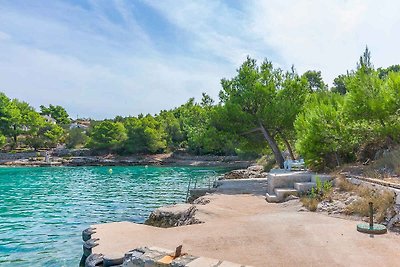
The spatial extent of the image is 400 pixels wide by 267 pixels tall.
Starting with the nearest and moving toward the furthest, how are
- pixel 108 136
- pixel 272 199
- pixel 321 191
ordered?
pixel 321 191 < pixel 272 199 < pixel 108 136

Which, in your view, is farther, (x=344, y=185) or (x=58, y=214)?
(x=58, y=214)

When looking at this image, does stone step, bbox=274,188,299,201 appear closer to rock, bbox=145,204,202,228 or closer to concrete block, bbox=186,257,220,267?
rock, bbox=145,204,202,228

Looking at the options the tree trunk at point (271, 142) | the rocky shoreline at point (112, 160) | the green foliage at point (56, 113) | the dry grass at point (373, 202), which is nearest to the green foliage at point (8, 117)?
the rocky shoreline at point (112, 160)

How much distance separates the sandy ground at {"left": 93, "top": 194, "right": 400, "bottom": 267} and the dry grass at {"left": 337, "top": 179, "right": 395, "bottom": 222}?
24.9 inches

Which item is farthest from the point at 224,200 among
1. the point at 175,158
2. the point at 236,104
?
the point at 175,158

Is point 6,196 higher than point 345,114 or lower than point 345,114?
lower

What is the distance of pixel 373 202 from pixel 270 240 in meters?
3.83

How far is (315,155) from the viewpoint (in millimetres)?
17688

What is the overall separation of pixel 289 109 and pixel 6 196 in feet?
64.3

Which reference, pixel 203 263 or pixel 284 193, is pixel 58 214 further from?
pixel 203 263

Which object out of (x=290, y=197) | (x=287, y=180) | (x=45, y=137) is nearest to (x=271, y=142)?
(x=287, y=180)

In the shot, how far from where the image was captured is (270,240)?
337 inches

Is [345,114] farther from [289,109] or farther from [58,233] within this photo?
[58,233]

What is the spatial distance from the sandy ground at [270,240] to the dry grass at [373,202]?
632 mm
